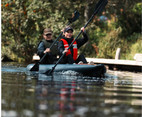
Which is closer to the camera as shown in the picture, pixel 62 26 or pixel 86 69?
pixel 86 69

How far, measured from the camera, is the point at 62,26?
2128 cm

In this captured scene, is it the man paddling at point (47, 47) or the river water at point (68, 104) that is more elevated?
the man paddling at point (47, 47)

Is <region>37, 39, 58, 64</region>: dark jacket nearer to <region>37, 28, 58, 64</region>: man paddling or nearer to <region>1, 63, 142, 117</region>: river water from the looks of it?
<region>37, 28, 58, 64</region>: man paddling

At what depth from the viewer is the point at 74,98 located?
6816 millimetres

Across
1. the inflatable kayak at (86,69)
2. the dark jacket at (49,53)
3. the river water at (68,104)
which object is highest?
the dark jacket at (49,53)

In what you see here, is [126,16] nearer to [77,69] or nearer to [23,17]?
[23,17]

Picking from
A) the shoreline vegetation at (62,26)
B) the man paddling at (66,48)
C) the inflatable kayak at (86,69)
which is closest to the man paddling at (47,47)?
the man paddling at (66,48)

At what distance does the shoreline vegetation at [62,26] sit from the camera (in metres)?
22.0

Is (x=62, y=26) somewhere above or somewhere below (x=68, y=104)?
above

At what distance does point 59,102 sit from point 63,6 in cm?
1669

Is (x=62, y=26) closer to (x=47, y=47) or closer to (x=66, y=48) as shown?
(x=47, y=47)

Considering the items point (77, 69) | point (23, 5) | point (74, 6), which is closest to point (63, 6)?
point (74, 6)

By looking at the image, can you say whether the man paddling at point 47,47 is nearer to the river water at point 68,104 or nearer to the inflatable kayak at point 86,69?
the inflatable kayak at point 86,69

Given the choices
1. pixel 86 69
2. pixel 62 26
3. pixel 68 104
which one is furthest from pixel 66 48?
pixel 62 26
